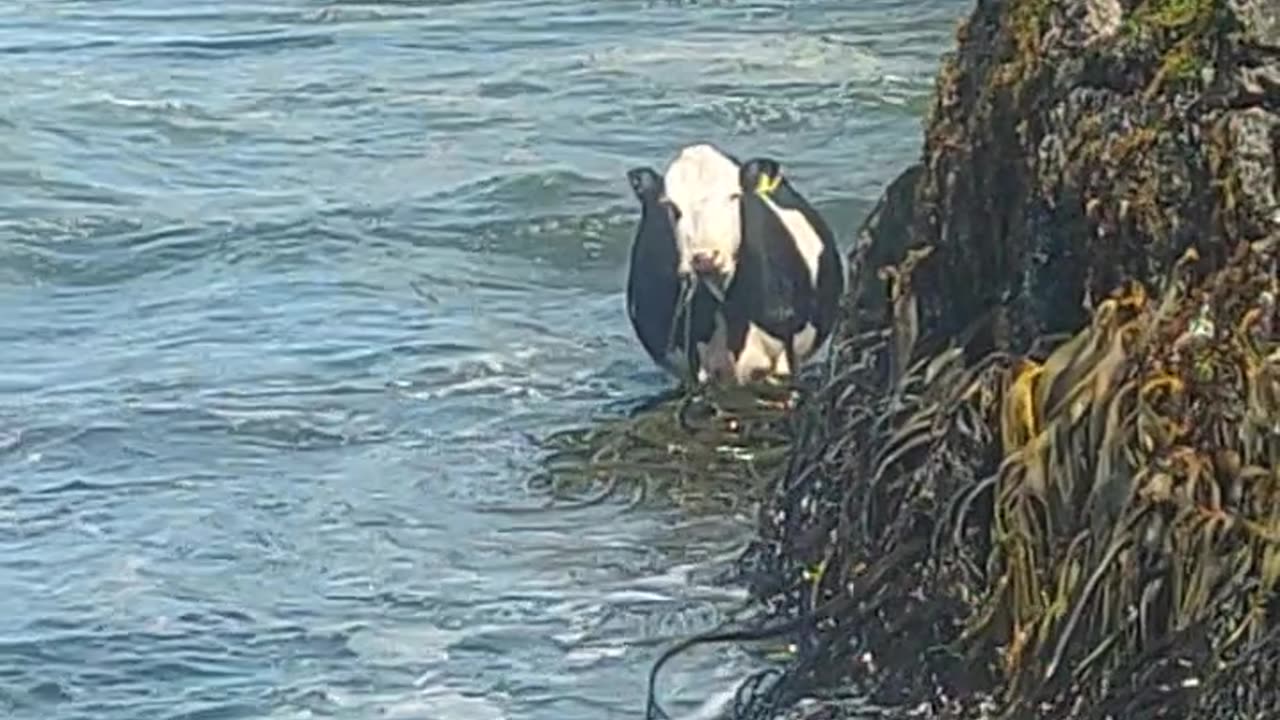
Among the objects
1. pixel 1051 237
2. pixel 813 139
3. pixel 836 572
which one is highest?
pixel 1051 237

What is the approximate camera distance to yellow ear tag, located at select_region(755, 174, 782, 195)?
41.0 ft

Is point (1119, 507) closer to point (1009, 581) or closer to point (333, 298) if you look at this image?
point (1009, 581)

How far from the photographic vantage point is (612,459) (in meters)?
11.1

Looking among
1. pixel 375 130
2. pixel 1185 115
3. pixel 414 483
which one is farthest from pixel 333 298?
pixel 1185 115

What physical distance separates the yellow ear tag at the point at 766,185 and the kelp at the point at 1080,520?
14.4ft

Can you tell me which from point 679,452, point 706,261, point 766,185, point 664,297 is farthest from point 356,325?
point 679,452

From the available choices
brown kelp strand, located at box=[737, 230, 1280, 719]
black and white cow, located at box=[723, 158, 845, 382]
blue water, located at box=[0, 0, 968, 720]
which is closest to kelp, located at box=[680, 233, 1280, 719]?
brown kelp strand, located at box=[737, 230, 1280, 719]

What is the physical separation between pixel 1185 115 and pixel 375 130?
11.9 metres

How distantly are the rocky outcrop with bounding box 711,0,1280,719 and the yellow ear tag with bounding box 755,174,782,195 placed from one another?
3.99 metres

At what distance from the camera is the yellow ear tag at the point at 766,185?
41.0 ft

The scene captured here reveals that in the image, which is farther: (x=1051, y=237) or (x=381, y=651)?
(x=381, y=651)

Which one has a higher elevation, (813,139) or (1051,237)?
(1051,237)

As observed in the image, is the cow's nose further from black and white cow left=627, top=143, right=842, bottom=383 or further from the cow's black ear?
the cow's black ear

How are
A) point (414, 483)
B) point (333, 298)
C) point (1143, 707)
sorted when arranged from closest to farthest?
point (1143, 707) < point (414, 483) < point (333, 298)
